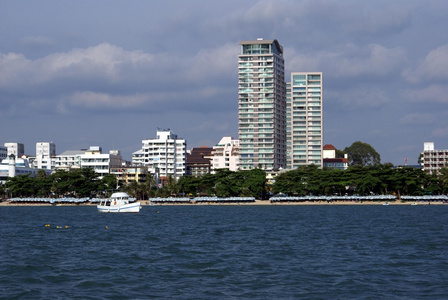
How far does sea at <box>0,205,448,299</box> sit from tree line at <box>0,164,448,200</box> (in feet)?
329

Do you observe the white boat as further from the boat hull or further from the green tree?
the green tree

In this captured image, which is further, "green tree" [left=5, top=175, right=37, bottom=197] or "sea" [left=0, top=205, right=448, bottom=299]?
"green tree" [left=5, top=175, right=37, bottom=197]

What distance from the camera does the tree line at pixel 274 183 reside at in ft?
570

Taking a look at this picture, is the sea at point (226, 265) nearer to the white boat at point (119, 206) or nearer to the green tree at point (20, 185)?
the white boat at point (119, 206)

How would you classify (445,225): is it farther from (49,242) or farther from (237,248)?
(49,242)

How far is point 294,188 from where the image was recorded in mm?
181125

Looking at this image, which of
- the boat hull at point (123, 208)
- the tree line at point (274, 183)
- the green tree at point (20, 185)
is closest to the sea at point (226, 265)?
the boat hull at point (123, 208)

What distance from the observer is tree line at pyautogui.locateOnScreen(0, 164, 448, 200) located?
174 meters

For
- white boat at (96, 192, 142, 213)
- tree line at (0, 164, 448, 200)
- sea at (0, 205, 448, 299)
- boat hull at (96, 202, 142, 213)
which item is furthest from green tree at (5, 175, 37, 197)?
sea at (0, 205, 448, 299)

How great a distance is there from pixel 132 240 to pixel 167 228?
17.7 meters

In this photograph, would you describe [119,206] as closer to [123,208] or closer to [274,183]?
[123,208]

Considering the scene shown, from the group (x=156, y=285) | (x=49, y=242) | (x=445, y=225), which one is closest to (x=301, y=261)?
(x=156, y=285)

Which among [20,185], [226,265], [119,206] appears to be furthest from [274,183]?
[226,265]

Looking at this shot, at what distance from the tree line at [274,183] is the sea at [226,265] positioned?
100m
